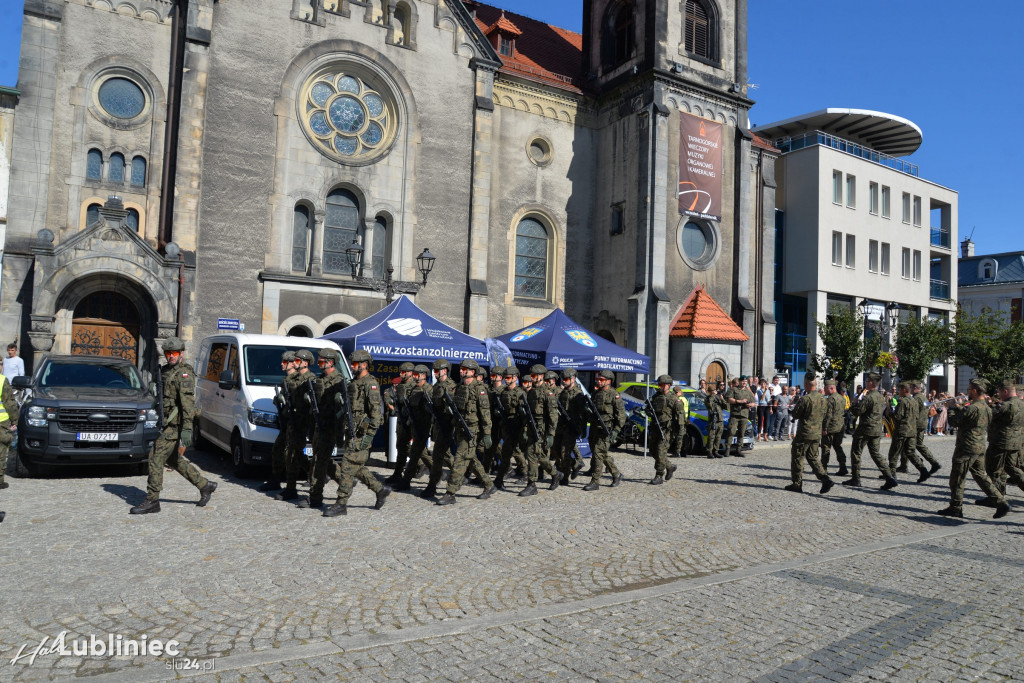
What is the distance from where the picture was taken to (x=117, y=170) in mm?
20125

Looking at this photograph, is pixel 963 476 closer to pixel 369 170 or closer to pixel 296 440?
pixel 296 440

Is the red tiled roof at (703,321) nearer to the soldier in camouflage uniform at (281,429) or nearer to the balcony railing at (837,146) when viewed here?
the balcony railing at (837,146)

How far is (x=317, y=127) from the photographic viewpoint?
22.7m

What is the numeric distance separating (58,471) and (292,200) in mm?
12227

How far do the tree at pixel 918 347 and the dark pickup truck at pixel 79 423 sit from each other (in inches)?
1230

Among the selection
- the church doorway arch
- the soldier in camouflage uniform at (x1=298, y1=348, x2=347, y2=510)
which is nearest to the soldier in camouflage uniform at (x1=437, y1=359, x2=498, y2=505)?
the soldier in camouflage uniform at (x1=298, y1=348, x2=347, y2=510)

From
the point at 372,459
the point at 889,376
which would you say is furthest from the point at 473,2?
the point at 889,376

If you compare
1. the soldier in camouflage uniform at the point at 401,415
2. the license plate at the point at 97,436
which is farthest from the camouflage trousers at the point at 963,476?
the license plate at the point at 97,436

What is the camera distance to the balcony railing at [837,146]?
37.7 meters

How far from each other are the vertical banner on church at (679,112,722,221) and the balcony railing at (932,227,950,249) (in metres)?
23.4

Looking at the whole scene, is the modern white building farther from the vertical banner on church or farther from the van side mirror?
the van side mirror

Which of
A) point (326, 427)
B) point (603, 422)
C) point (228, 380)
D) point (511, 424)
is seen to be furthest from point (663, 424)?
point (228, 380)

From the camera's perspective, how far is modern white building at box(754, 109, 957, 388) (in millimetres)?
36406

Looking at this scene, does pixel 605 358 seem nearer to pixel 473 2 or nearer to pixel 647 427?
pixel 647 427
